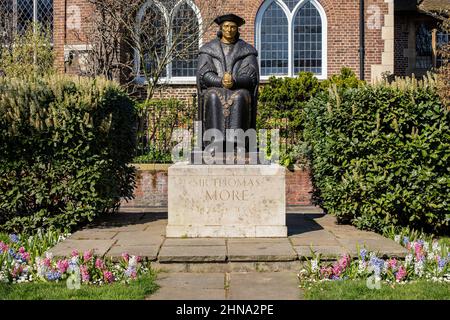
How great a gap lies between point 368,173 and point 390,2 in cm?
1271

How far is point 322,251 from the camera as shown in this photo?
655cm

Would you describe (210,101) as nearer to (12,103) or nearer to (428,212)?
(12,103)

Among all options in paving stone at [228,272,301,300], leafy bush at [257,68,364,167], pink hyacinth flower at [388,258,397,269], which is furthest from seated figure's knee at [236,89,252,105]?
leafy bush at [257,68,364,167]

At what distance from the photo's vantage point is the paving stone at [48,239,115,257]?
6523 mm

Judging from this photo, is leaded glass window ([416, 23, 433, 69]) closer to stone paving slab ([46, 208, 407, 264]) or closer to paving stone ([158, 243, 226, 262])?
stone paving slab ([46, 208, 407, 264])

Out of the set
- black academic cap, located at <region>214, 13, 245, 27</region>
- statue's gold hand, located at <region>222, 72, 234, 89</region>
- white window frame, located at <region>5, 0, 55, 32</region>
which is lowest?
statue's gold hand, located at <region>222, 72, 234, 89</region>

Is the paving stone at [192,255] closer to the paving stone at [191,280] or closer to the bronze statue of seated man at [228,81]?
the paving stone at [191,280]

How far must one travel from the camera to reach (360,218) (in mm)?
8305

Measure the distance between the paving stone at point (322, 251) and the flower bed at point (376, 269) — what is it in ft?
0.33

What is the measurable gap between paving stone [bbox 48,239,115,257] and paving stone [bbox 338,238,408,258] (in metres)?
2.83

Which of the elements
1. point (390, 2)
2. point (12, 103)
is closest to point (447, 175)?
point (12, 103)

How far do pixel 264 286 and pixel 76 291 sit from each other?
1804 mm

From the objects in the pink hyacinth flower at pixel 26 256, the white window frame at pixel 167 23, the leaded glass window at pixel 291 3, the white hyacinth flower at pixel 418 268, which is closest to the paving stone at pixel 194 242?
the pink hyacinth flower at pixel 26 256

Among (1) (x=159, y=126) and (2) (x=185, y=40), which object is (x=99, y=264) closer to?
(1) (x=159, y=126)
